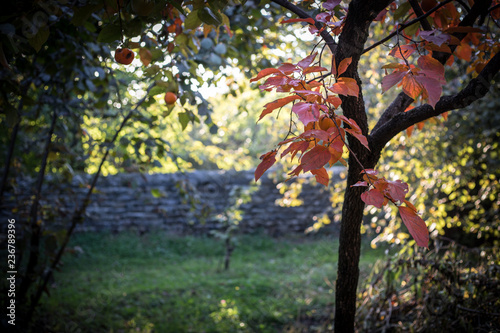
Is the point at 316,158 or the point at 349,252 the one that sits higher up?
the point at 316,158

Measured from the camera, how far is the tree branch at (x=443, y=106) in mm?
1013

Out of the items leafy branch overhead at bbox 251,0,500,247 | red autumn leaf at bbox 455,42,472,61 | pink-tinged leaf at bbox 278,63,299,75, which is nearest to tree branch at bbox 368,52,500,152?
leafy branch overhead at bbox 251,0,500,247

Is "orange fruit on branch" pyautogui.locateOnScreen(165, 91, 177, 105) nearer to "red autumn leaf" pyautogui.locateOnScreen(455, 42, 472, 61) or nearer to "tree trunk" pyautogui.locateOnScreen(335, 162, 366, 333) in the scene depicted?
"tree trunk" pyautogui.locateOnScreen(335, 162, 366, 333)

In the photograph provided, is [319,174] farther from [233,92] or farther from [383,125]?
[233,92]

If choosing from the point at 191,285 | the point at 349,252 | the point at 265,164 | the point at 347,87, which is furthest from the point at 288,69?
the point at 191,285

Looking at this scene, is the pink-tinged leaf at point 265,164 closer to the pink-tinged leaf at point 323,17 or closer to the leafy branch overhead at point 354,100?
the leafy branch overhead at point 354,100

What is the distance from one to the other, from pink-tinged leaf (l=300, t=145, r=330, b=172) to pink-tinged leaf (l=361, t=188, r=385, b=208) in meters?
0.16

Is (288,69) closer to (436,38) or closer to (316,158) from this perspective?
(316,158)

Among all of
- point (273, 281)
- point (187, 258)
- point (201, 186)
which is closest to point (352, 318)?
point (273, 281)

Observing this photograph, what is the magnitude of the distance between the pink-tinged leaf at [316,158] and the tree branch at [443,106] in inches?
15.2

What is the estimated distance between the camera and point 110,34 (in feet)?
3.68

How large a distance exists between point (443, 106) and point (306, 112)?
2.00ft

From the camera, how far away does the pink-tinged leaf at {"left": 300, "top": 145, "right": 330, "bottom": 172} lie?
0.81 m

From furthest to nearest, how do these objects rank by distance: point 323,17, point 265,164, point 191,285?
1. point 191,285
2. point 323,17
3. point 265,164
